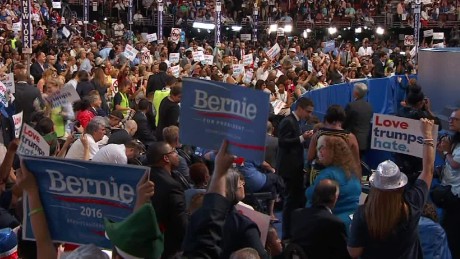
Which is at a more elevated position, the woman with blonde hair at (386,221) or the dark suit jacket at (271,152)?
the woman with blonde hair at (386,221)

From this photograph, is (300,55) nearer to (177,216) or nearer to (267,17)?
(267,17)

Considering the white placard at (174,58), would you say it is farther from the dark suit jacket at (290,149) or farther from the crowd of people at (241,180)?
the dark suit jacket at (290,149)

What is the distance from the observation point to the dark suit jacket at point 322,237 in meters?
4.96

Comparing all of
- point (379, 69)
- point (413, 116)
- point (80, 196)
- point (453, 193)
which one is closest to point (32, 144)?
point (80, 196)

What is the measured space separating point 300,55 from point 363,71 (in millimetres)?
3862

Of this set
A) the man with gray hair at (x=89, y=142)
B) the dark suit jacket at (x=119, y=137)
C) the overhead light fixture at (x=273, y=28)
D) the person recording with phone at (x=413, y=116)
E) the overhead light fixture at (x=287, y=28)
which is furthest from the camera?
the overhead light fixture at (x=287, y=28)

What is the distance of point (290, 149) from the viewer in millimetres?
8586

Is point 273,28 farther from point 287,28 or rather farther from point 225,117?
point 225,117

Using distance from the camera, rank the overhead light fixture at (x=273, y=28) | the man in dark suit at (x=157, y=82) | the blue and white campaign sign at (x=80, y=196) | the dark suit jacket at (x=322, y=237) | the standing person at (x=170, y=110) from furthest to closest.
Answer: the overhead light fixture at (x=273, y=28) < the man in dark suit at (x=157, y=82) < the standing person at (x=170, y=110) < the dark suit jacket at (x=322, y=237) < the blue and white campaign sign at (x=80, y=196)

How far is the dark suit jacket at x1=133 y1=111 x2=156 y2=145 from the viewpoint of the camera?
1023 cm

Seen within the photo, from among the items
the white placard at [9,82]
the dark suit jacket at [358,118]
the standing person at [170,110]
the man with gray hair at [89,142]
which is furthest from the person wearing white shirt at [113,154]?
the dark suit jacket at [358,118]

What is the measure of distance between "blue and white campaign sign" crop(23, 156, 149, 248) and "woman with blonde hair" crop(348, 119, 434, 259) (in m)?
1.55

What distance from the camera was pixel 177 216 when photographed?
5570 millimetres

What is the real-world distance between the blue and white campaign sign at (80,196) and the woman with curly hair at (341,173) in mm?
2592
